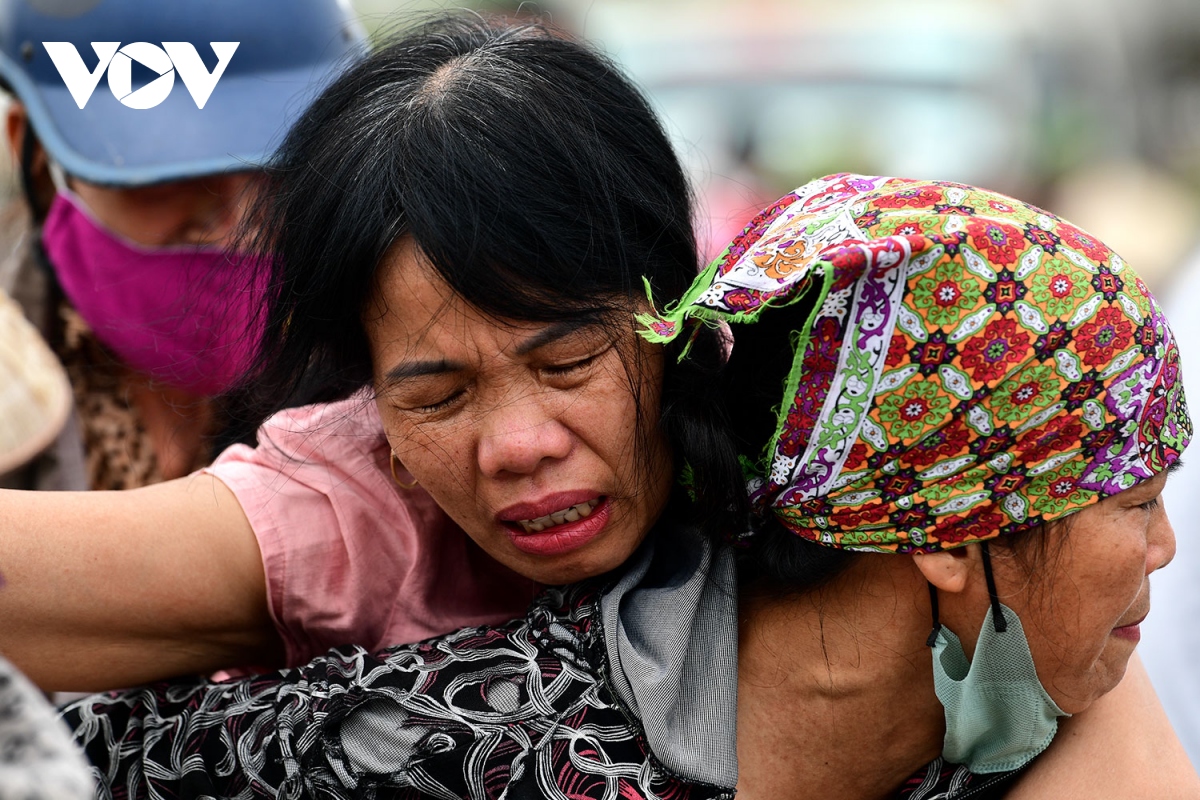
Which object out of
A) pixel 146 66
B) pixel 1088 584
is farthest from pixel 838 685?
pixel 146 66

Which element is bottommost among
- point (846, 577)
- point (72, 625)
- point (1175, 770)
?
point (1175, 770)

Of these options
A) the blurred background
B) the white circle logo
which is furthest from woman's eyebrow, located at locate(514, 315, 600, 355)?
the blurred background

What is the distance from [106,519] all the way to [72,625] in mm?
Result: 164

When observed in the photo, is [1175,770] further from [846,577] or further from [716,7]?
[716,7]

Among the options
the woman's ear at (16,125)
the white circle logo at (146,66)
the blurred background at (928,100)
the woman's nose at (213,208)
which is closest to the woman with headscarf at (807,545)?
the woman's nose at (213,208)

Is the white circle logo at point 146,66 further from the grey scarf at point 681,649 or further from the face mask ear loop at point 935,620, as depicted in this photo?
the face mask ear loop at point 935,620

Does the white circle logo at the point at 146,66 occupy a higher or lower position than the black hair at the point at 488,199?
lower

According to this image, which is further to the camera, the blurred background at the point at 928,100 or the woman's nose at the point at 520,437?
the blurred background at the point at 928,100

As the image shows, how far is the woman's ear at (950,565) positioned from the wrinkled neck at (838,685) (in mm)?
79

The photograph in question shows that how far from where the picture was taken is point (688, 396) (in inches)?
69.4

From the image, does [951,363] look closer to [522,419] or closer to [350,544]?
[522,419]

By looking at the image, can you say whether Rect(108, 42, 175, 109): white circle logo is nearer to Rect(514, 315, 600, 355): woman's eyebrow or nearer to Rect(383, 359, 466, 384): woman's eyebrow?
Rect(383, 359, 466, 384): woman's eyebrow

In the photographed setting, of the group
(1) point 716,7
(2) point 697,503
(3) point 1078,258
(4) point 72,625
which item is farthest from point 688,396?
(1) point 716,7

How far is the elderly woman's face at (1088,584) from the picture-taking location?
1623 millimetres
